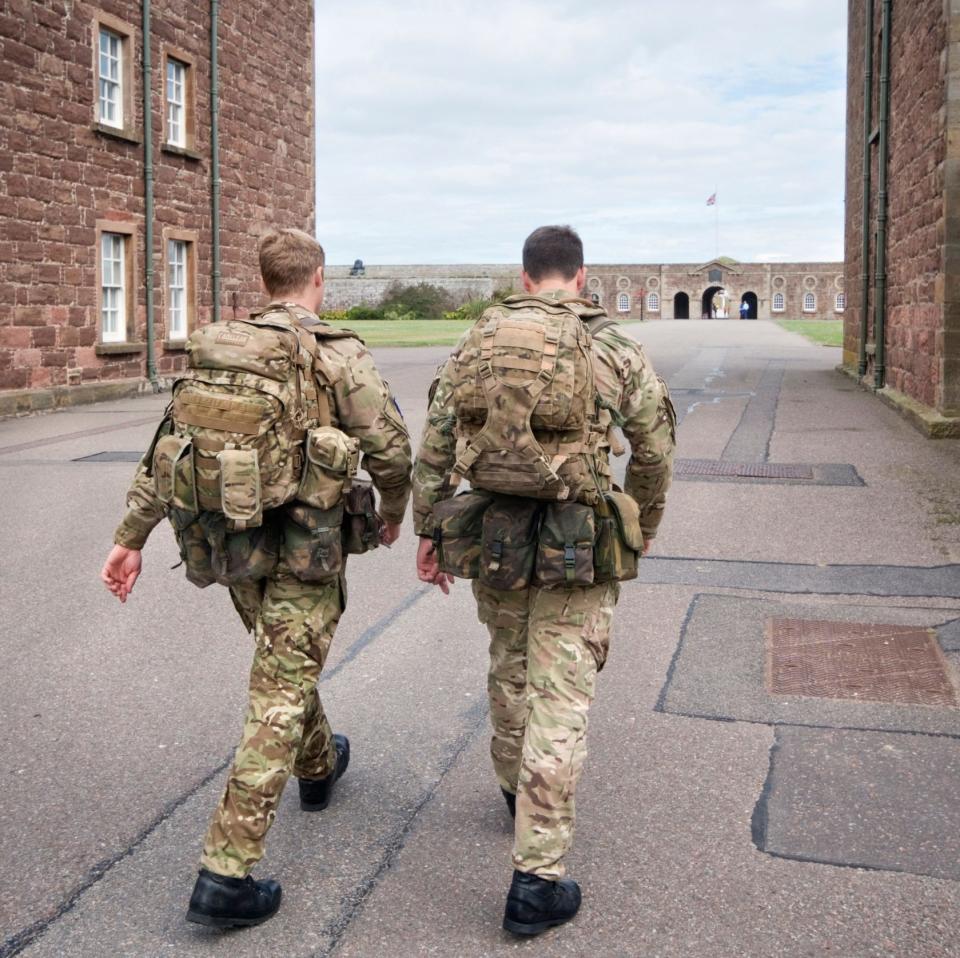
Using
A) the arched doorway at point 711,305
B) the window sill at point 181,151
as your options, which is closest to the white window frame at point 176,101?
A: the window sill at point 181,151

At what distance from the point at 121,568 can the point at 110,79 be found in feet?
60.5

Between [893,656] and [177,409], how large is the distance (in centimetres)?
386

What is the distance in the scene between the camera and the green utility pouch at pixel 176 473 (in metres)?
3.59

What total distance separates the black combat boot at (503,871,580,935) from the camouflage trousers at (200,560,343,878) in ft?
2.34

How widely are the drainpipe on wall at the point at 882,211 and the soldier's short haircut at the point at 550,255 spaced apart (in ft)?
55.3

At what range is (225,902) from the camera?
3.39 meters

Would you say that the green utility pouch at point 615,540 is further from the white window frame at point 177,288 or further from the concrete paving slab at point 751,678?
the white window frame at point 177,288

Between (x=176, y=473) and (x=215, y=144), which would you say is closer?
(x=176, y=473)

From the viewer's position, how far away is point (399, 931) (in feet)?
11.1

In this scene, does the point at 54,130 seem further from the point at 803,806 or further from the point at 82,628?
the point at 803,806

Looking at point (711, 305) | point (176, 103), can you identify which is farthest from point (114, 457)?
point (711, 305)

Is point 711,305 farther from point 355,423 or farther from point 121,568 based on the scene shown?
point 121,568

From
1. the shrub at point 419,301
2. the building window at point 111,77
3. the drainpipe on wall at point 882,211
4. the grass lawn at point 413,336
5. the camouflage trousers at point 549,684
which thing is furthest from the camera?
the shrub at point 419,301

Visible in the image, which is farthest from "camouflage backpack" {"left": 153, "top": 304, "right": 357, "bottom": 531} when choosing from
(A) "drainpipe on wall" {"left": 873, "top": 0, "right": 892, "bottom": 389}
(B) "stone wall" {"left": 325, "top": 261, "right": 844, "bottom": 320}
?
A: (B) "stone wall" {"left": 325, "top": 261, "right": 844, "bottom": 320}
